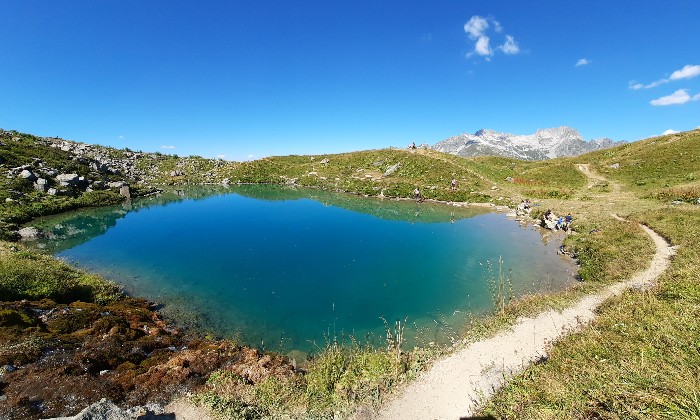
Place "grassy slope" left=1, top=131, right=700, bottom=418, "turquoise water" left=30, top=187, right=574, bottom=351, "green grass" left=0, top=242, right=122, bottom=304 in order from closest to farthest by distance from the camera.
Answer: "grassy slope" left=1, top=131, right=700, bottom=418
"green grass" left=0, top=242, right=122, bottom=304
"turquoise water" left=30, top=187, right=574, bottom=351

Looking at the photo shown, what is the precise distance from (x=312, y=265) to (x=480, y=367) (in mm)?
18046

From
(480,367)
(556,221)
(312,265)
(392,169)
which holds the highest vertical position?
(392,169)

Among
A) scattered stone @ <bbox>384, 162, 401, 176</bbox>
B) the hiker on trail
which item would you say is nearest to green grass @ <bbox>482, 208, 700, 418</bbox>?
the hiker on trail

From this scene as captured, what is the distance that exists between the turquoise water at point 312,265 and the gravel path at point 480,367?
3.83 meters

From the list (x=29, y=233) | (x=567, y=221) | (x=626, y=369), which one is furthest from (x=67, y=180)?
(x=567, y=221)

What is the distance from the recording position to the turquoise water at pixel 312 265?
19797 millimetres

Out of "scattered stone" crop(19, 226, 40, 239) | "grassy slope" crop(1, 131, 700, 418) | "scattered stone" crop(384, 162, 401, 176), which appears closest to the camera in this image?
"grassy slope" crop(1, 131, 700, 418)

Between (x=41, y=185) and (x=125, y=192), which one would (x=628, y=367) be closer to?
(x=41, y=185)

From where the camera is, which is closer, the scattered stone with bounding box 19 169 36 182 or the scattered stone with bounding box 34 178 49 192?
the scattered stone with bounding box 34 178 49 192

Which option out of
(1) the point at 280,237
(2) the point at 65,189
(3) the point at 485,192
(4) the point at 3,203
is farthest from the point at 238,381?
(2) the point at 65,189

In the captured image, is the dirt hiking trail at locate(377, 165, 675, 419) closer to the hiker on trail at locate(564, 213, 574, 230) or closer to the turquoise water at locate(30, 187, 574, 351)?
the turquoise water at locate(30, 187, 574, 351)

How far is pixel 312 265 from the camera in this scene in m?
28.5

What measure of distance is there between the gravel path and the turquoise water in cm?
383

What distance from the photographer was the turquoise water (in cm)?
1980
